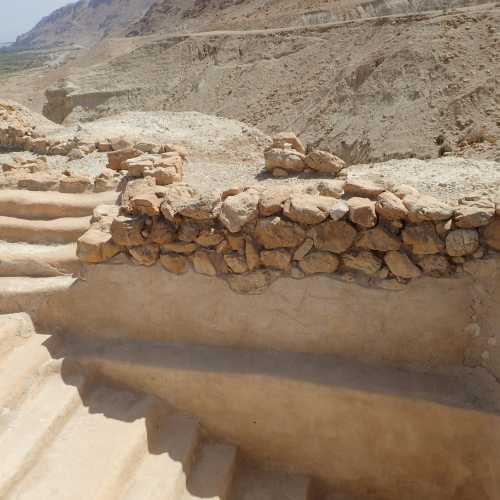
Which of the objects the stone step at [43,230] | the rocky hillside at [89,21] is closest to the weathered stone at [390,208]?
the stone step at [43,230]

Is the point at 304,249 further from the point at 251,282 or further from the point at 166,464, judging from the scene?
the point at 166,464

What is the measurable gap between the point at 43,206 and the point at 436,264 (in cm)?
304

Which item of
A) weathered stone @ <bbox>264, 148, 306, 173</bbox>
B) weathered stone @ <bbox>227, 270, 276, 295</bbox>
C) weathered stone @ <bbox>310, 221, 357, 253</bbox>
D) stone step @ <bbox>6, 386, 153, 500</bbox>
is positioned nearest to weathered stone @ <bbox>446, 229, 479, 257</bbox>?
weathered stone @ <bbox>310, 221, 357, 253</bbox>

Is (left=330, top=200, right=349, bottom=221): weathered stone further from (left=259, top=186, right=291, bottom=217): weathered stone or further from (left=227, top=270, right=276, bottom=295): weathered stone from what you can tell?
(left=227, top=270, right=276, bottom=295): weathered stone

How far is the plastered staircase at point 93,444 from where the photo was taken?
243cm

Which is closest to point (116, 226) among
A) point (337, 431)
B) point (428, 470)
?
point (337, 431)

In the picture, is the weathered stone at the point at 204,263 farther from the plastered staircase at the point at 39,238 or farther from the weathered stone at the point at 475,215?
the weathered stone at the point at 475,215

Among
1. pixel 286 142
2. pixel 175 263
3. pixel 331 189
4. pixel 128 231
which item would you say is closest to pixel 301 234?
pixel 331 189

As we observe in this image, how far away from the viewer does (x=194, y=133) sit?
25.5 feet

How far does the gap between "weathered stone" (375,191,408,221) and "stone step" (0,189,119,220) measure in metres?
2.39

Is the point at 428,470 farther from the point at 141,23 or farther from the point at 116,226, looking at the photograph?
the point at 141,23

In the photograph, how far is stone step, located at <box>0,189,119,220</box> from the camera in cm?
402

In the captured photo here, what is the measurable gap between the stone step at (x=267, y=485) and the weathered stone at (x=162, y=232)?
1.51 metres

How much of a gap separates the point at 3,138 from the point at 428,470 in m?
6.67
